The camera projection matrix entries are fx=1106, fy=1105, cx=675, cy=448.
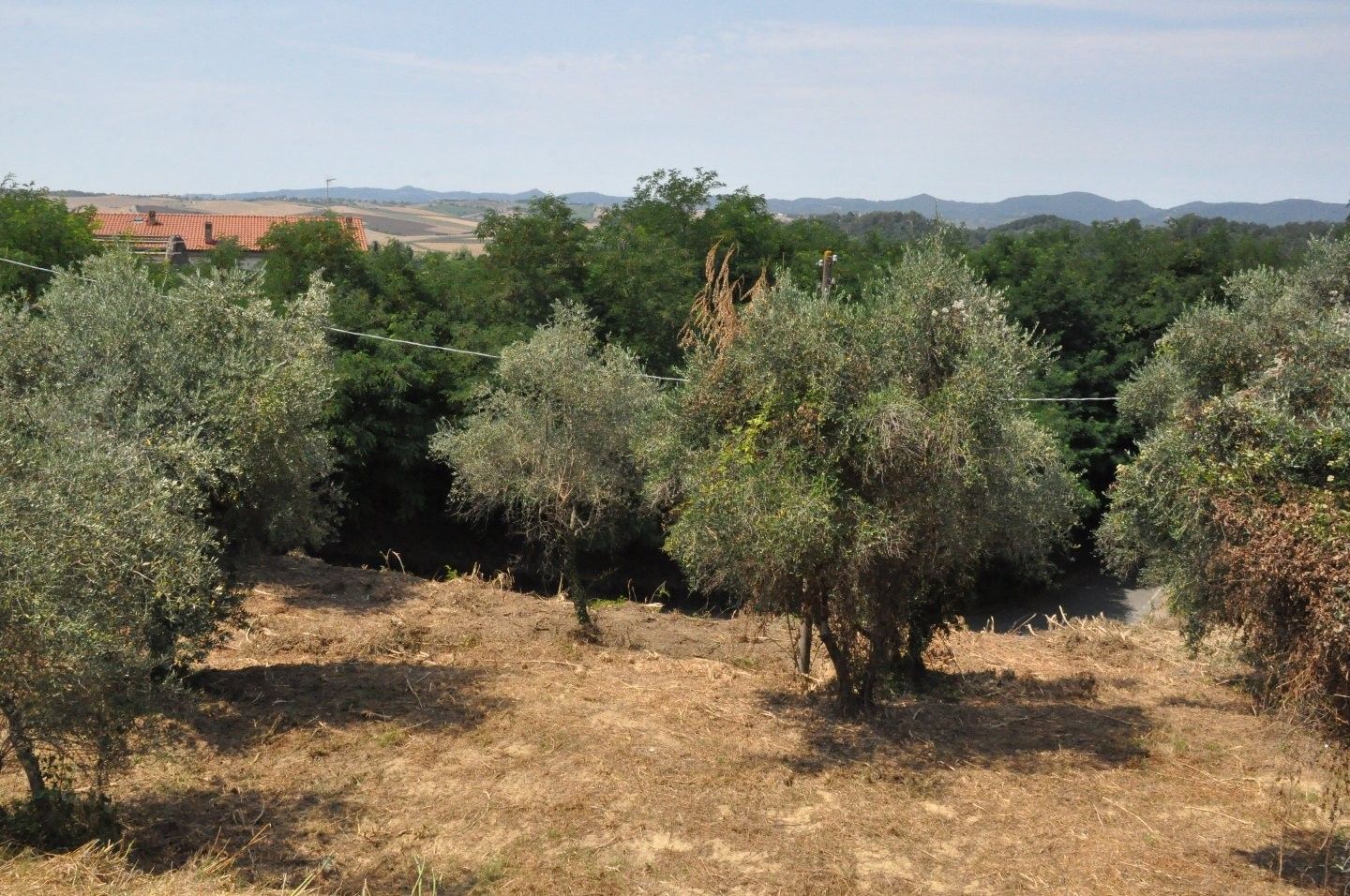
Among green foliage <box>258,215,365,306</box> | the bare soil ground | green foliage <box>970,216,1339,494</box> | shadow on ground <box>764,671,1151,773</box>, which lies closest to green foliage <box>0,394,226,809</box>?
the bare soil ground

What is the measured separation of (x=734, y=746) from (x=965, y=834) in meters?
2.74

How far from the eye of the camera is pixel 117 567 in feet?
25.7

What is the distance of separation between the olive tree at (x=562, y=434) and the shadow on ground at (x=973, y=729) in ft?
12.9

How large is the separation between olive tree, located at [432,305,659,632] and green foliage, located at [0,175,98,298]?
1626cm

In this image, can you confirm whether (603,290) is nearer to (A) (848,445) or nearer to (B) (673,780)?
(A) (848,445)

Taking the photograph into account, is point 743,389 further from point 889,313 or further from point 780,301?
point 889,313

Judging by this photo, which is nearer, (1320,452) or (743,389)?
(1320,452)

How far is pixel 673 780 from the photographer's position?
1041cm

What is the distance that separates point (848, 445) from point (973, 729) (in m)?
3.84

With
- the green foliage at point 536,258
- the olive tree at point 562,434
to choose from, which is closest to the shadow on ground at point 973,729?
the olive tree at point 562,434

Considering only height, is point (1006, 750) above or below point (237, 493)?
below

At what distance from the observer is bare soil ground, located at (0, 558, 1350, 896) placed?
849 cm

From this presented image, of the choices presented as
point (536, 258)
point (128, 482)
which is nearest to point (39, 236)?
point (536, 258)

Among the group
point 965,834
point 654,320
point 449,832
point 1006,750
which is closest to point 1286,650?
point 965,834
